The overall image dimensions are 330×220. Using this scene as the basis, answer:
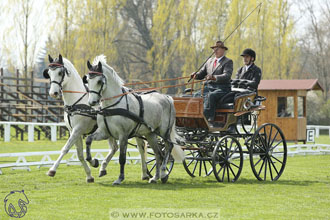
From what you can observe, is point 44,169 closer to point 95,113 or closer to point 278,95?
point 95,113

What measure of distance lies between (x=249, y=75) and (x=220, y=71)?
2.54ft

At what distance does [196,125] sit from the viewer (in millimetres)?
10203

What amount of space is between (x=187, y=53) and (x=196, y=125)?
80.0 ft

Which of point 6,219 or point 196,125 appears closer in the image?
point 6,219

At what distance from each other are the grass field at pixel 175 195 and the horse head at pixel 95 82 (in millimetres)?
1421

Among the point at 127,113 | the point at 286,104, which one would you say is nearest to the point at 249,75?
the point at 127,113

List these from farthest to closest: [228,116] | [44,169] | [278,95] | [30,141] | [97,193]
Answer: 1. [278,95]
2. [30,141]
3. [44,169]
4. [228,116]
5. [97,193]

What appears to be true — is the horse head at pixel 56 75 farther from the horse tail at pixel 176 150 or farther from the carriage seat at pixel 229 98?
the carriage seat at pixel 229 98

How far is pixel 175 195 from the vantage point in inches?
320

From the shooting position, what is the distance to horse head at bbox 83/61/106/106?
28.9 feet

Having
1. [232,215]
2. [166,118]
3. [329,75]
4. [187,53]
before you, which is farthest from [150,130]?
[329,75]

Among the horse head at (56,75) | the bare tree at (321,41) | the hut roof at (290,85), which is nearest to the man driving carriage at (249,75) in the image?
the horse head at (56,75)

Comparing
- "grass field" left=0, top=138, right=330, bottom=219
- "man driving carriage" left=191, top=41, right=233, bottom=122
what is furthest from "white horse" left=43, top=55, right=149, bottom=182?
"man driving carriage" left=191, top=41, right=233, bottom=122

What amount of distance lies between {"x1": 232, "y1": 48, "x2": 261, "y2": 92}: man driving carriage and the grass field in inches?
70.4
